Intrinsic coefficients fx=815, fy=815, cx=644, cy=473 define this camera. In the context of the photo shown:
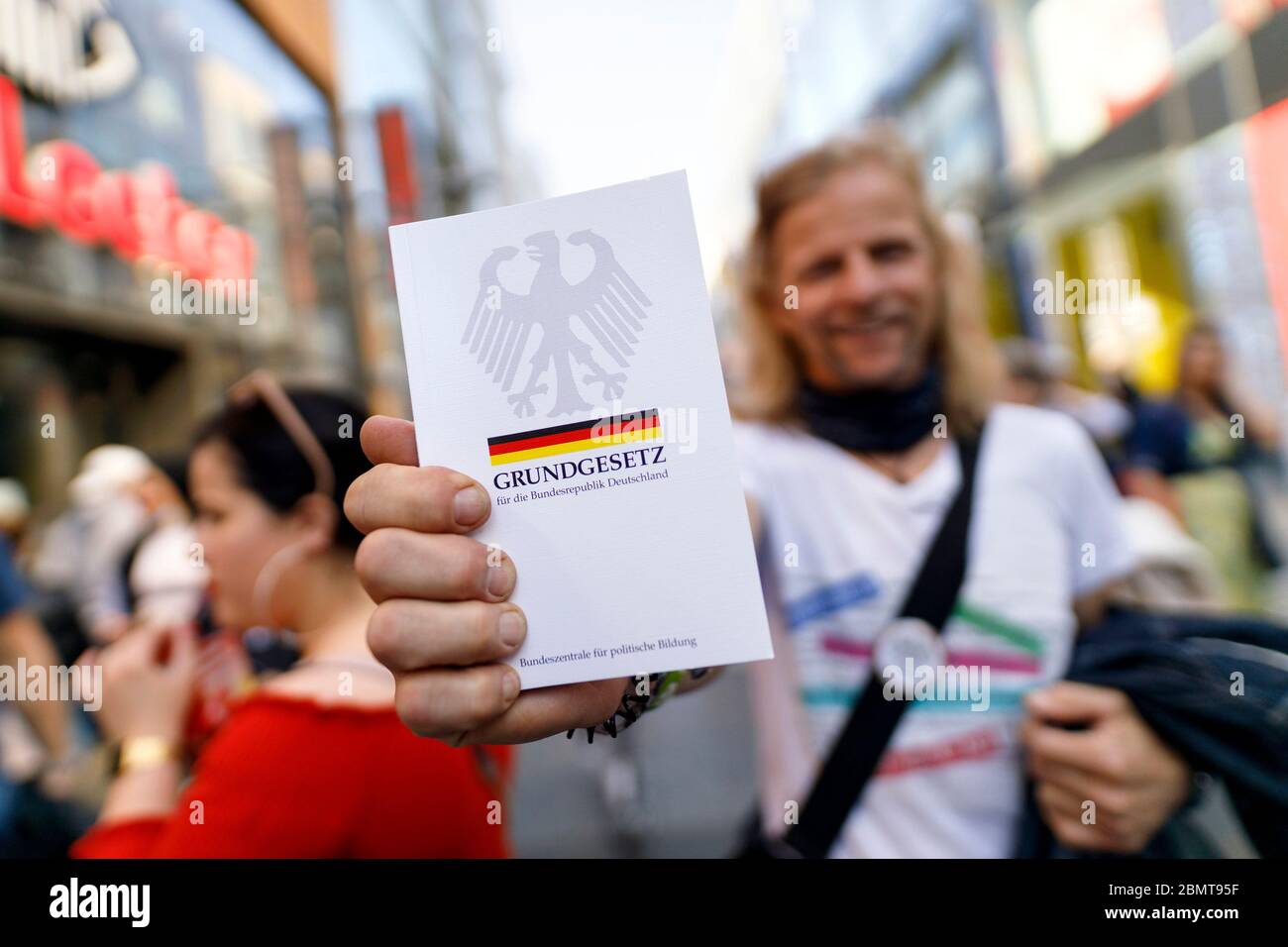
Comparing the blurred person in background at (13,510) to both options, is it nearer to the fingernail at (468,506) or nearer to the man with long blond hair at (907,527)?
the man with long blond hair at (907,527)

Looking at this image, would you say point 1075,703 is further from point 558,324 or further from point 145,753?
point 145,753

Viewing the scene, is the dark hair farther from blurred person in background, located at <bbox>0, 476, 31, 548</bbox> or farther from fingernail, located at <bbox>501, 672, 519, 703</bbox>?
blurred person in background, located at <bbox>0, 476, 31, 548</bbox>

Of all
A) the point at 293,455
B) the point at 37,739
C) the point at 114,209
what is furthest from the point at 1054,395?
the point at 114,209

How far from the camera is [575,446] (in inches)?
28.4

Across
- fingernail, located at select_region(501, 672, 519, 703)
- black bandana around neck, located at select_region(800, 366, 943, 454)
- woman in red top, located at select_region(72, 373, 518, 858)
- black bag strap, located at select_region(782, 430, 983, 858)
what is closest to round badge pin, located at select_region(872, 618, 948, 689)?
black bag strap, located at select_region(782, 430, 983, 858)

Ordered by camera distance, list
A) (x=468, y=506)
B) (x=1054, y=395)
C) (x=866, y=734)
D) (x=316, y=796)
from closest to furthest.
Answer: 1. (x=468, y=506)
2. (x=316, y=796)
3. (x=866, y=734)
4. (x=1054, y=395)

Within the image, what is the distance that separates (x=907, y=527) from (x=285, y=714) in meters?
1.02

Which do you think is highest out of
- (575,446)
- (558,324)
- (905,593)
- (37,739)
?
(558,324)

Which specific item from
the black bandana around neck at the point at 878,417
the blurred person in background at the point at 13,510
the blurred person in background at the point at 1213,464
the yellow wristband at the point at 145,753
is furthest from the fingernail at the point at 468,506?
the blurred person in background at the point at 13,510

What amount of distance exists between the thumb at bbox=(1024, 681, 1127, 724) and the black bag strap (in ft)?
0.59

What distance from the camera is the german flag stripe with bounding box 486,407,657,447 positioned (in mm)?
720
